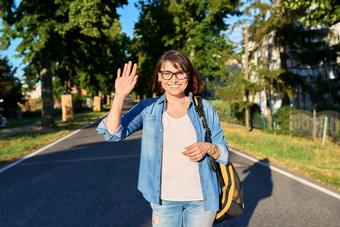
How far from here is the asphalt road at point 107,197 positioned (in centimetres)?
421

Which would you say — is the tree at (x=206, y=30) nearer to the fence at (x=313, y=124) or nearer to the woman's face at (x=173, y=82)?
the fence at (x=313, y=124)

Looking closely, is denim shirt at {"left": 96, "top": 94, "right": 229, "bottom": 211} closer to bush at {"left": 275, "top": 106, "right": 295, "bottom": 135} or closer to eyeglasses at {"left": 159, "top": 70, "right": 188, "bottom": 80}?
eyeglasses at {"left": 159, "top": 70, "right": 188, "bottom": 80}

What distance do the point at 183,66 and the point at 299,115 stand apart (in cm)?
1462

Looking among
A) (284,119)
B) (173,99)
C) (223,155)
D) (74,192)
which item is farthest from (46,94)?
(223,155)

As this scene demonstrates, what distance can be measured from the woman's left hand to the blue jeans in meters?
0.37

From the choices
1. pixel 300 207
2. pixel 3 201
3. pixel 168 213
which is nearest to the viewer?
pixel 168 213

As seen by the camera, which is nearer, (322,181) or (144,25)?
(322,181)

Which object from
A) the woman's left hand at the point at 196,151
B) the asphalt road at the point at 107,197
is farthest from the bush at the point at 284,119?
the woman's left hand at the point at 196,151

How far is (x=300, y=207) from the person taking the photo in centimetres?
472

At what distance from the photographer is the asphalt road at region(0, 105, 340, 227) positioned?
4.21 m

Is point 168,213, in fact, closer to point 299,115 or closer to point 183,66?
point 183,66

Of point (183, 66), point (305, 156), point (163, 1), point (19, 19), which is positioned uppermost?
point (163, 1)

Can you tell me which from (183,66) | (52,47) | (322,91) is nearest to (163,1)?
(52,47)

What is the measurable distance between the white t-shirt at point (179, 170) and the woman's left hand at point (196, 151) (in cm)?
16
